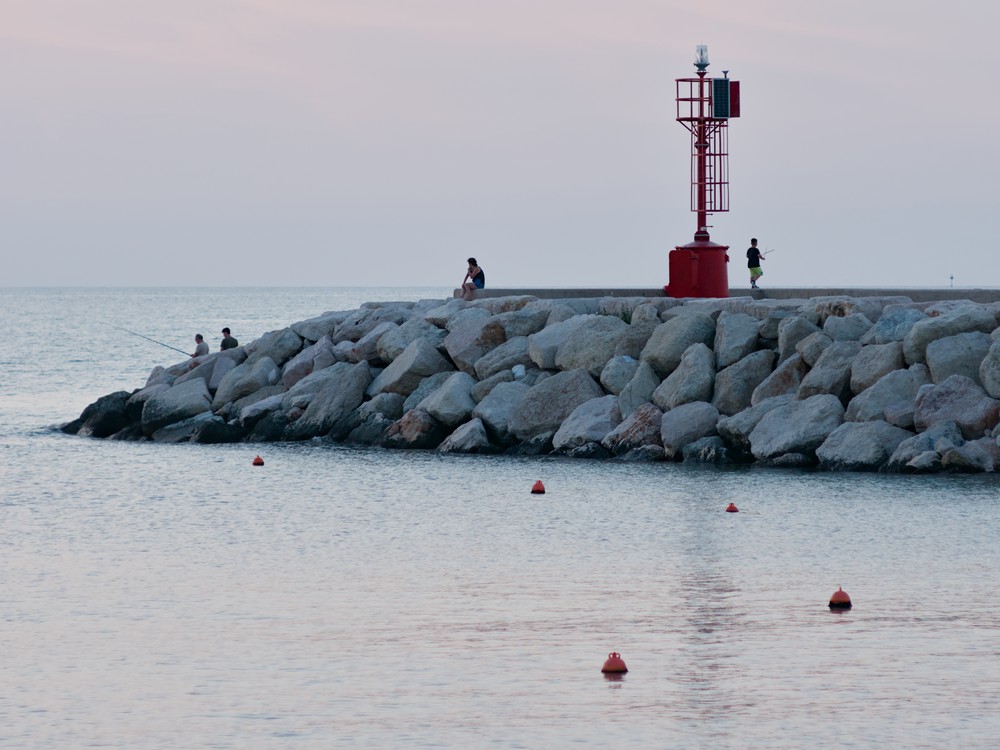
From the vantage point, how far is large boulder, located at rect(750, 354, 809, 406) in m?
21.9

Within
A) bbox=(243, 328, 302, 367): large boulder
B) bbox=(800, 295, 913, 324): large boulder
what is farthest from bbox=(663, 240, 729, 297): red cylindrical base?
bbox=(243, 328, 302, 367): large boulder

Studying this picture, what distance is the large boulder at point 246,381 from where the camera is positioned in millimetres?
27609

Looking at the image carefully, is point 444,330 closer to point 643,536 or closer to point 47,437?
point 47,437

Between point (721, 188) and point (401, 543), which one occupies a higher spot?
point (721, 188)

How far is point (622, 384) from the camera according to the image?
2333cm

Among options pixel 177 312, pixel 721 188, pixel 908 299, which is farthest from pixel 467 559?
pixel 177 312

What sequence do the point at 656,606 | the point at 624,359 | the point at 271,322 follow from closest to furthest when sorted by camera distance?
the point at 656,606 → the point at 624,359 → the point at 271,322

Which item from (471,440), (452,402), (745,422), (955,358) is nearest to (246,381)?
(452,402)

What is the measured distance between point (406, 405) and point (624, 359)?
3.84 metres

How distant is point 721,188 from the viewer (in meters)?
28.5

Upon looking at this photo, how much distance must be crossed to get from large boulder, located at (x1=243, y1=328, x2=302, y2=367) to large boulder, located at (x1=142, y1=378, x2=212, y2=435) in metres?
1.13

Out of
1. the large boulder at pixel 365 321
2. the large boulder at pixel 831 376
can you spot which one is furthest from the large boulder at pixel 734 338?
the large boulder at pixel 365 321

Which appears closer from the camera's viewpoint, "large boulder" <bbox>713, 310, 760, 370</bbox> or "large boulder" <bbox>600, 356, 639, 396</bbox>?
"large boulder" <bbox>713, 310, 760, 370</bbox>

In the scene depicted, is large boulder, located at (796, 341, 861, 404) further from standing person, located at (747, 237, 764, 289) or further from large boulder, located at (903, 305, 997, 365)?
standing person, located at (747, 237, 764, 289)
